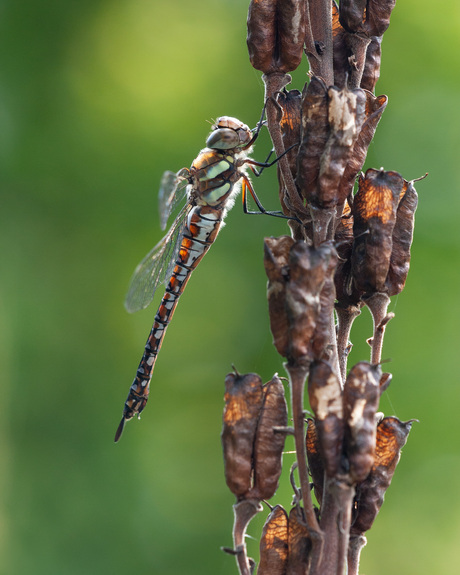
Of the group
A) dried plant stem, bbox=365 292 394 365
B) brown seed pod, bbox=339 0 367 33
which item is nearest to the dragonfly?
brown seed pod, bbox=339 0 367 33

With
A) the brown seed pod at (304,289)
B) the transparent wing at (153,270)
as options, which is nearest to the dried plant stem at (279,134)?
the brown seed pod at (304,289)

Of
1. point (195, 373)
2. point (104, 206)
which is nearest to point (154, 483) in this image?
point (195, 373)

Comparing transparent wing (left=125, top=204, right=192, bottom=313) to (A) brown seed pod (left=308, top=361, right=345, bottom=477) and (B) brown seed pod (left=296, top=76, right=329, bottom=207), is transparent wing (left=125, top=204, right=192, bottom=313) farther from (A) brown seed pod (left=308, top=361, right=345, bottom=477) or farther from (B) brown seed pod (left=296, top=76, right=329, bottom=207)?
(A) brown seed pod (left=308, top=361, right=345, bottom=477)

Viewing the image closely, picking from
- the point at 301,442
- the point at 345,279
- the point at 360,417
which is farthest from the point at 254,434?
the point at 345,279

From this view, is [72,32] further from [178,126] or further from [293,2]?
[293,2]

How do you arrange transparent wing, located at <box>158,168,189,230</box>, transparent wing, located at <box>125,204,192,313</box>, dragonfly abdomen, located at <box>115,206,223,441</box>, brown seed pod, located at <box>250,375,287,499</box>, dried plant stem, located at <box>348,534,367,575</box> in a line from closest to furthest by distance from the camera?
brown seed pod, located at <box>250,375,287,499</box>, dried plant stem, located at <box>348,534,367,575</box>, dragonfly abdomen, located at <box>115,206,223,441</box>, transparent wing, located at <box>158,168,189,230</box>, transparent wing, located at <box>125,204,192,313</box>

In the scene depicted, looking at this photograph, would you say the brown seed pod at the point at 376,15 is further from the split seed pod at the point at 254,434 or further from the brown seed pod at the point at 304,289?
the split seed pod at the point at 254,434
